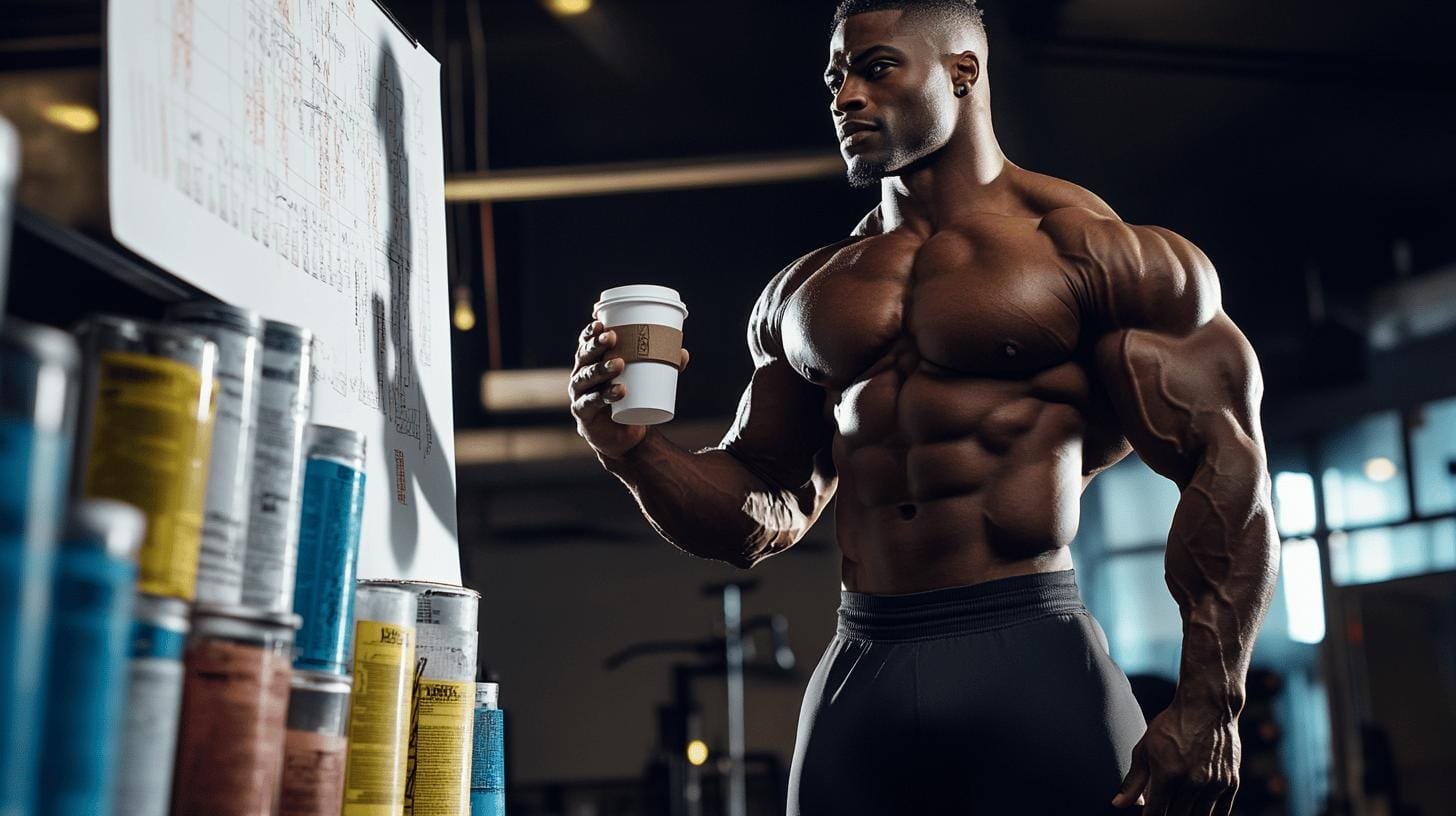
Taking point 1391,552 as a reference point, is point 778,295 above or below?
below

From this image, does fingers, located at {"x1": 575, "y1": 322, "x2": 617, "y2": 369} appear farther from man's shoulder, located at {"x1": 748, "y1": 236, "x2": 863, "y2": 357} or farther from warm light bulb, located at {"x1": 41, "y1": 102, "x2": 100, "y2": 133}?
warm light bulb, located at {"x1": 41, "y1": 102, "x2": 100, "y2": 133}

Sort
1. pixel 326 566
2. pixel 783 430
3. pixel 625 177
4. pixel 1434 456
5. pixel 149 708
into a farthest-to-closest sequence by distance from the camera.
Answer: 1. pixel 1434 456
2. pixel 625 177
3. pixel 783 430
4. pixel 326 566
5. pixel 149 708

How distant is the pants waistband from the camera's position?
1.74 metres

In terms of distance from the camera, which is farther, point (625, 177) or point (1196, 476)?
point (625, 177)

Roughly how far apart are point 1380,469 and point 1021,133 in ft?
8.21

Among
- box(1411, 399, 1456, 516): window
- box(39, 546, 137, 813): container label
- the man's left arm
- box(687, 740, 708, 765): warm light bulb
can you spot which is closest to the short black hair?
the man's left arm

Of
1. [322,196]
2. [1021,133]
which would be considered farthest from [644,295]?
[1021,133]

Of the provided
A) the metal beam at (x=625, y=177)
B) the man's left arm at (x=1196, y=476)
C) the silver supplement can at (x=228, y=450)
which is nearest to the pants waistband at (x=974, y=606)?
the man's left arm at (x=1196, y=476)

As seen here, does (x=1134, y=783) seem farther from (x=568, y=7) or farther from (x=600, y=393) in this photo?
(x=568, y=7)

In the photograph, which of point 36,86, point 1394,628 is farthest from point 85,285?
point 1394,628

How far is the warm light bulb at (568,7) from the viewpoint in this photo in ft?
18.3

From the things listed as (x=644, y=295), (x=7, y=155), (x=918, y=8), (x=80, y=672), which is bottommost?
Answer: (x=80, y=672)

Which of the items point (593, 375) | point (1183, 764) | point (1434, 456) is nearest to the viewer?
point (1183, 764)

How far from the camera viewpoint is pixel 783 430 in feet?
6.76
